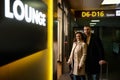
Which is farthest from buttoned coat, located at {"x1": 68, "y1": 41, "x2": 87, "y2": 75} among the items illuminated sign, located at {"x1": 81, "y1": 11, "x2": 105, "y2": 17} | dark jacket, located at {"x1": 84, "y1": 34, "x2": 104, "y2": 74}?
illuminated sign, located at {"x1": 81, "y1": 11, "x2": 105, "y2": 17}

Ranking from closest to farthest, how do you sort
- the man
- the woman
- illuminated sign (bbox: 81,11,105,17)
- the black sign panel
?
1. the black sign panel
2. the woman
3. the man
4. illuminated sign (bbox: 81,11,105,17)

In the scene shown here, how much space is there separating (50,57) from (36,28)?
1.48 m

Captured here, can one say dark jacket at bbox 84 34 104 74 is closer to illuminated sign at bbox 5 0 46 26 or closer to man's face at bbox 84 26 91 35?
man's face at bbox 84 26 91 35

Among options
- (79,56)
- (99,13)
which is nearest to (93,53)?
(79,56)

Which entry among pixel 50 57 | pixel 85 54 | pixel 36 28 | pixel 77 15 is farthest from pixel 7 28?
pixel 77 15

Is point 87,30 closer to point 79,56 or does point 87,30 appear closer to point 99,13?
point 79,56

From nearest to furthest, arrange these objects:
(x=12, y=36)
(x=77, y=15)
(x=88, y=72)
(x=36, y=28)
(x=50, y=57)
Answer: (x=12, y=36) → (x=36, y=28) → (x=50, y=57) → (x=88, y=72) → (x=77, y=15)

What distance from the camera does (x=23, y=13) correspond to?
7.19ft

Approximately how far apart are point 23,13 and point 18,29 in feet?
0.70

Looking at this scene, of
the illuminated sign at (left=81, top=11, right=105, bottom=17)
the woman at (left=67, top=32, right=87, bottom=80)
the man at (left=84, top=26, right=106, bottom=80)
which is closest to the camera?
the woman at (left=67, top=32, right=87, bottom=80)

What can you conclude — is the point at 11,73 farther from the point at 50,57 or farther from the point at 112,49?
the point at 112,49

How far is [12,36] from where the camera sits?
189 cm

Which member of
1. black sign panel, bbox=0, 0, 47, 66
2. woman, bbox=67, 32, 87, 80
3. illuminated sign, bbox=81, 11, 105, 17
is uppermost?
illuminated sign, bbox=81, 11, 105, 17

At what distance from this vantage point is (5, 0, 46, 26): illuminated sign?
1759mm
